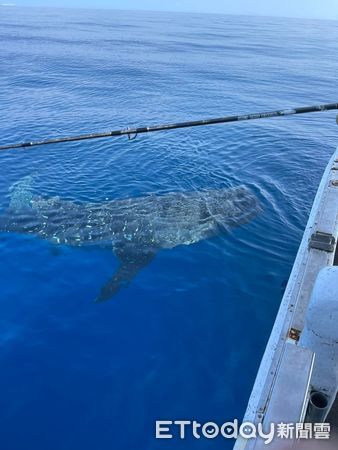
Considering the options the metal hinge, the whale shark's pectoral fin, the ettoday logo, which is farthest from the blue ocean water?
the metal hinge

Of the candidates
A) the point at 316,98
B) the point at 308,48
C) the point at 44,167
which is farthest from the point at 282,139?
the point at 308,48

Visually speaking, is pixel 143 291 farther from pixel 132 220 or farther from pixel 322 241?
pixel 322 241

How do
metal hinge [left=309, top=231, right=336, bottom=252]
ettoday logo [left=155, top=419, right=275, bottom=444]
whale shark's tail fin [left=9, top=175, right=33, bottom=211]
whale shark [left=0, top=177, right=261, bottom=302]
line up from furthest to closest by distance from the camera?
whale shark's tail fin [left=9, top=175, right=33, bottom=211] < whale shark [left=0, top=177, right=261, bottom=302] < metal hinge [left=309, top=231, right=336, bottom=252] < ettoday logo [left=155, top=419, right=275, bottom=444]

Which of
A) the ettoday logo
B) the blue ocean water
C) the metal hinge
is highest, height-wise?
the metal hinge

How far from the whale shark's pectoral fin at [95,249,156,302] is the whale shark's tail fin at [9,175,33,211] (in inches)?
194

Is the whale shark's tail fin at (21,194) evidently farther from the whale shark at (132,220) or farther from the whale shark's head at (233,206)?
the whale shark's head at (233,206)

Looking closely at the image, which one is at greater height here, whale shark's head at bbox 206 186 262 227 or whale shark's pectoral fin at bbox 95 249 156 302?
whale shark's head at bbox 206 186 262 227

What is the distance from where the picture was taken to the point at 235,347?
26.1 ft

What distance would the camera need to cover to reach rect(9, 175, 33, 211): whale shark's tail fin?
13320 millimetres

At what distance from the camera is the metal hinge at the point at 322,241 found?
22.3ft

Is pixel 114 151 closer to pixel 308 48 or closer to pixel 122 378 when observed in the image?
pixel 122 378

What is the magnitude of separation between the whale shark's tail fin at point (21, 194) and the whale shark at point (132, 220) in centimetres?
4

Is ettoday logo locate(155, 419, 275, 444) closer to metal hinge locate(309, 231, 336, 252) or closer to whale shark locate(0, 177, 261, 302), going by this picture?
metal hinge locate(309, 231, 336, 252)

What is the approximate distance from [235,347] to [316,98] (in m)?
26.2
